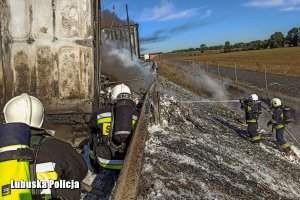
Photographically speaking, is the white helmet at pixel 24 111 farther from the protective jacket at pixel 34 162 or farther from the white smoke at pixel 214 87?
the white smoke at pixel 214 87

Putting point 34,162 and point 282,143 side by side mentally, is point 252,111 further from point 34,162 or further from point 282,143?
point 34,162

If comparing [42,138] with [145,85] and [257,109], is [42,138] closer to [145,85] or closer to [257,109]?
[257,109]

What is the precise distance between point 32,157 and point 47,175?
17 centimetres

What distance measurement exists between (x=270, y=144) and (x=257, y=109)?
100cm

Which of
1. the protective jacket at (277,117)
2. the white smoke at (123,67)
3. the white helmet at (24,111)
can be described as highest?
the white smoke at (123,67)

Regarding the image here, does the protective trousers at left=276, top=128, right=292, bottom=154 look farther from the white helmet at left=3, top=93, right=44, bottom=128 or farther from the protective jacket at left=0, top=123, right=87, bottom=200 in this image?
the white helmet at left=3, top=93, right=44, bottom=128

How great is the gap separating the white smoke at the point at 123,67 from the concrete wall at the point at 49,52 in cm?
510

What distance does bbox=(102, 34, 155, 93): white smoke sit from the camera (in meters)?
11.4

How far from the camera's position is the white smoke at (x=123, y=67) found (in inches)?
450

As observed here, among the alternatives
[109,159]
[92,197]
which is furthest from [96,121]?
[92,197]

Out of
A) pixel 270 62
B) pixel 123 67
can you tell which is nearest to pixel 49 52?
pixel 123 67

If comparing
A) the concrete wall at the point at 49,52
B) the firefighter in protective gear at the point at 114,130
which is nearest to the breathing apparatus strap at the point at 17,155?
the firefighter in protective gear at the point at 114,130

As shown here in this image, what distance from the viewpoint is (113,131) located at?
3.62 metres

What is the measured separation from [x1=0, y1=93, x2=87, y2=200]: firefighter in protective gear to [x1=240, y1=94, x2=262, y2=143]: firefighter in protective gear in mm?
7764
